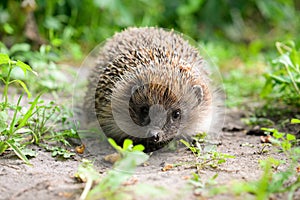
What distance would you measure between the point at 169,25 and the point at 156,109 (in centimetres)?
526

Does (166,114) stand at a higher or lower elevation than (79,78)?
lower

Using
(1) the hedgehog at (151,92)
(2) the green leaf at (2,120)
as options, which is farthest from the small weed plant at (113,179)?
(2) the green leaf at (2,120)

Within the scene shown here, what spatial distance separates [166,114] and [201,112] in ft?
2.14

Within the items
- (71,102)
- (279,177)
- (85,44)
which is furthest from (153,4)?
(279,177)

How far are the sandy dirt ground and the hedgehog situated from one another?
268mm

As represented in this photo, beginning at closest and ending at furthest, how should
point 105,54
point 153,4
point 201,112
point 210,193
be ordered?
point 210,193 → point 201,112 → point 105,54 → point 153,4

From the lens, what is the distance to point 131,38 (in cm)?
525

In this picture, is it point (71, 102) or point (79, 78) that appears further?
point (79, 78)

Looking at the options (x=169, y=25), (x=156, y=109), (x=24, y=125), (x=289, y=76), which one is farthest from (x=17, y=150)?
(x=169, y=25)

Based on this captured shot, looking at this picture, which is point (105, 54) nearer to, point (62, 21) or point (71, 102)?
point (71, 102)

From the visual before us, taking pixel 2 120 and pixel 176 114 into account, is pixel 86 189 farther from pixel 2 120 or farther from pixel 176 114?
pixel 176 114

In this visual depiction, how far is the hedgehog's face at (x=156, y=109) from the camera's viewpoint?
436 cm

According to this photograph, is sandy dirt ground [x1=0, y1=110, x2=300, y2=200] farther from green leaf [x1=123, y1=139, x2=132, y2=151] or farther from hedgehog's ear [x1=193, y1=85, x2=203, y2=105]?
hedgehog's ear [x1=193, y1=85, x2=203, y2=105]

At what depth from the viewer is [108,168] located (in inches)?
155
